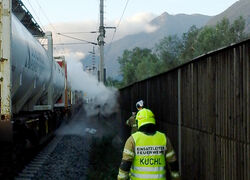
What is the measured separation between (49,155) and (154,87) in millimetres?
4636

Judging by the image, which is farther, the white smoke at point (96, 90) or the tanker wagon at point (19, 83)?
the white smoke at point (96, 90)

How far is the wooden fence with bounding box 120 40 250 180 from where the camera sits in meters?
3.77

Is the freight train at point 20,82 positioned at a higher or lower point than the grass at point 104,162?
higher

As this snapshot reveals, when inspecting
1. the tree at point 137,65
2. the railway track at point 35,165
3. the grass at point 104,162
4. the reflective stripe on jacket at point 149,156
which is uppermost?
the tree at point 137,65

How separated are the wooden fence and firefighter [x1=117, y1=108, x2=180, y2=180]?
689 millimetres

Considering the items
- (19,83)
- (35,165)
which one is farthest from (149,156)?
(35,165)

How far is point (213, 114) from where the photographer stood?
4633mm

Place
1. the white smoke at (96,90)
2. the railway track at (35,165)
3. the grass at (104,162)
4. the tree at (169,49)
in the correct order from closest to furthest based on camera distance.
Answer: the grass at (104,162) → the railway track at (35,165) → the white smoke at (96,90) → the tree at (169,49)

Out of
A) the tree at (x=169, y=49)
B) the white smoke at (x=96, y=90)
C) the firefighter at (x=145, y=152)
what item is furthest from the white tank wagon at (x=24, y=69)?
the tree at (x=169, y=49)

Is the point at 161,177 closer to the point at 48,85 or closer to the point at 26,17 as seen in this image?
the point at 26,17

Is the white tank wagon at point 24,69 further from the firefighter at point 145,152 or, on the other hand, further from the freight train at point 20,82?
the firefighter at point 145,152

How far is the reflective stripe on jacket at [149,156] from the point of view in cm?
432

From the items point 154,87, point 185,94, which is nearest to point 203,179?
point 185,94

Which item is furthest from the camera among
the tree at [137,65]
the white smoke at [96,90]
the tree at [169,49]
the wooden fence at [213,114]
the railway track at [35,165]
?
the tree at [137,65]
